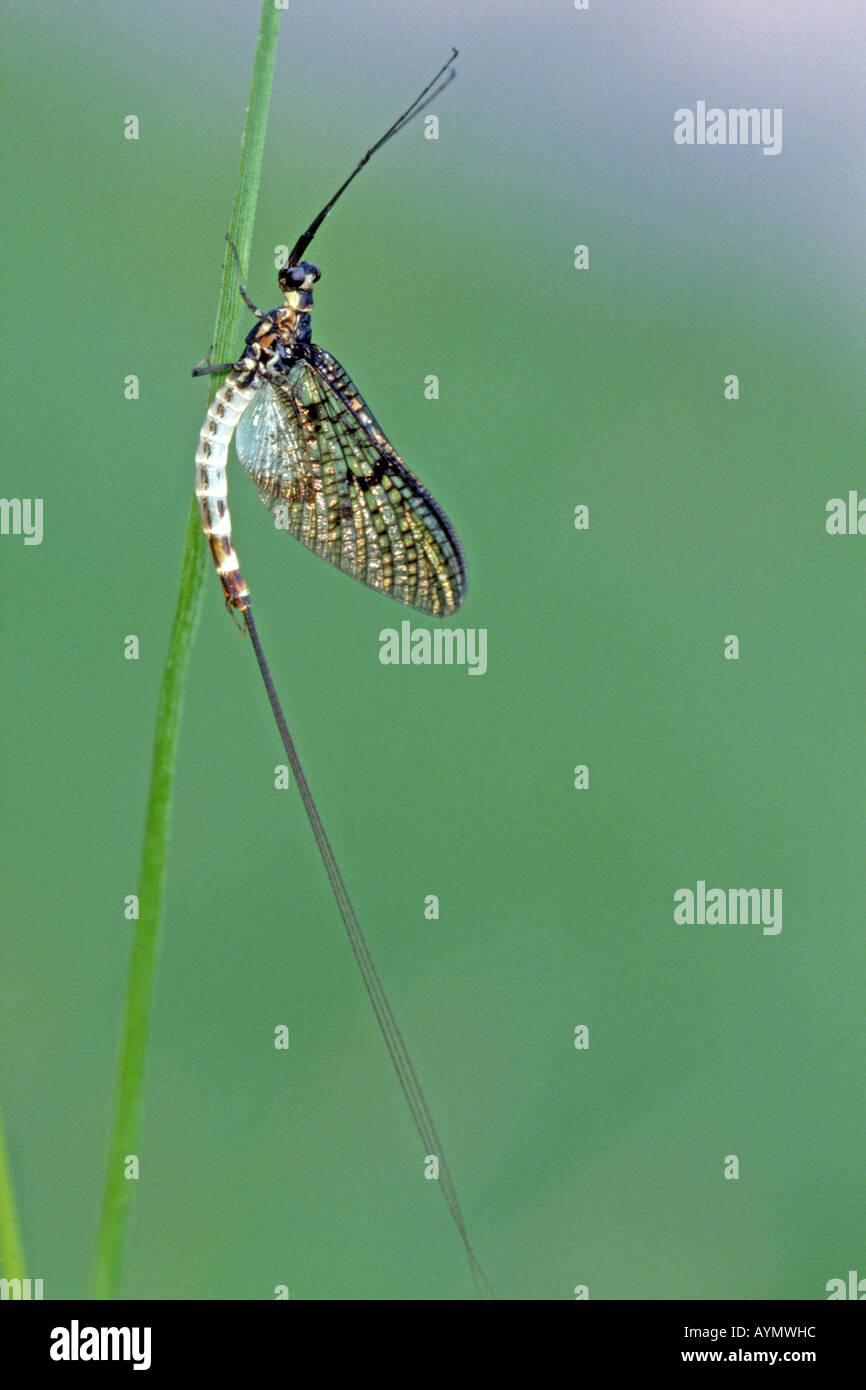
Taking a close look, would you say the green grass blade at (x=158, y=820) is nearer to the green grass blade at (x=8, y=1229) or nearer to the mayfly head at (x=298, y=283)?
the green grass blade at (x=8, y=1229)

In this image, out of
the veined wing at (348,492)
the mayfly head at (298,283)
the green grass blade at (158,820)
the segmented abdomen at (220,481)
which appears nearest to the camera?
the green grass blade at (158,820)

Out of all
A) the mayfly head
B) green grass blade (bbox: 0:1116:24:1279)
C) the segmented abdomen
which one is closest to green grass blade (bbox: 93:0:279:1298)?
green grass blade (bbox: 0:1116:24:1279)

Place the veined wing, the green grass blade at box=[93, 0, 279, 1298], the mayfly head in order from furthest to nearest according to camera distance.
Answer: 1. the veined wing
2. the mayfly head
3. the green grass blade at box=[93, 0, 279, 1298]

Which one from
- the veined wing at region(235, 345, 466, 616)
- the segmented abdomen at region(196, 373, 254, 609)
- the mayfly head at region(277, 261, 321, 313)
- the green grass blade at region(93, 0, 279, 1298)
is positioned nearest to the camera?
the green grass blade at region(93, 0, 279, 1298)

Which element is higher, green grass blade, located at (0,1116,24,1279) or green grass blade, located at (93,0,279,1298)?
green grass blade, located at (93,0,279,1298)

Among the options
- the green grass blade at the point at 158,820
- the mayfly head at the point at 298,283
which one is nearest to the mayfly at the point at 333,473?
the mayfly head at the point at 298,283

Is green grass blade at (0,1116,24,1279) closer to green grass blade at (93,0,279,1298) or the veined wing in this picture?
green grass blade at (93,0,279,1298)

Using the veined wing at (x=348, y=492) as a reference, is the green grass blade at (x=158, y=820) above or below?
below
